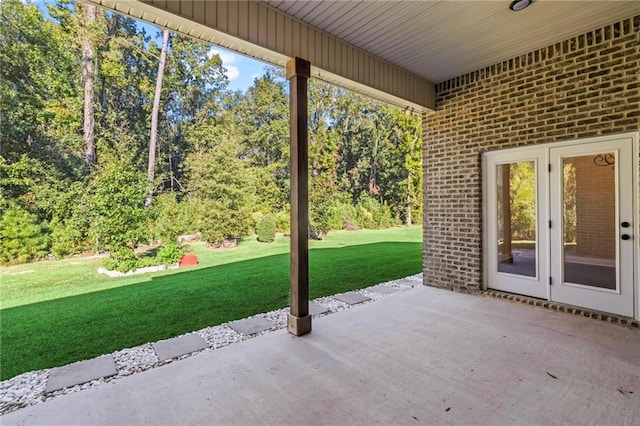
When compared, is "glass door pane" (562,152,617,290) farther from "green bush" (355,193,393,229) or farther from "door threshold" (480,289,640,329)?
"green bush" (355,193,393,229)

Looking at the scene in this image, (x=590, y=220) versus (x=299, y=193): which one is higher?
(x=299, y=193)

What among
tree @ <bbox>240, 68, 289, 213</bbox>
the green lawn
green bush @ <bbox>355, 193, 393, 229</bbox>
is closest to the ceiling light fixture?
the green lawn

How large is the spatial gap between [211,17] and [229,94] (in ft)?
43.2

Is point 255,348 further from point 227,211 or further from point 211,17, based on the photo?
point 227,211

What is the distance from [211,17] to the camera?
2.65 metres

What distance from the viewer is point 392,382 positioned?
236cm

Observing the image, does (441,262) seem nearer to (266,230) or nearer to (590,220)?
(590,220)

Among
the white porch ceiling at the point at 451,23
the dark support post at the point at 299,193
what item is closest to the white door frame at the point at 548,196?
the white porch ceiling at the point at 451,23

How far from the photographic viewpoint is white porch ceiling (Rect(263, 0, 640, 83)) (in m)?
2.99

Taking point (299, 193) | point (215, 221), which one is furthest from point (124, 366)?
point (215, 221)

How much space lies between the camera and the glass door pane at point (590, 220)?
3654 mm

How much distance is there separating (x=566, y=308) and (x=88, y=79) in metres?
14.1

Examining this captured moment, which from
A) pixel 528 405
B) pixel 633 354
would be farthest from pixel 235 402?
pixel 633 354

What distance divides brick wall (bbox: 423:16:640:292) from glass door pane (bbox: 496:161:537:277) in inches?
11.6
